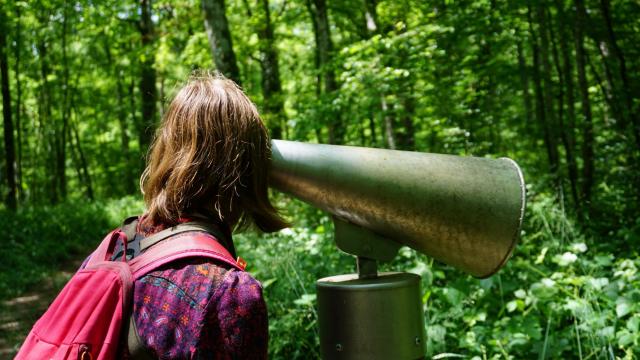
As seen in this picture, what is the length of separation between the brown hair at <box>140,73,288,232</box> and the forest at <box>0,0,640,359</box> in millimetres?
303

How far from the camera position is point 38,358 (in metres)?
1.07

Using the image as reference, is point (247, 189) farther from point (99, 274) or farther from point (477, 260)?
point (477, 260)

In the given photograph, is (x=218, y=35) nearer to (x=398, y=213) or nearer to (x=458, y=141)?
(x=458, y=141)

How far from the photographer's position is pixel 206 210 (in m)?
1.26

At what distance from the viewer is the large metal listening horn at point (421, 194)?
122 cm

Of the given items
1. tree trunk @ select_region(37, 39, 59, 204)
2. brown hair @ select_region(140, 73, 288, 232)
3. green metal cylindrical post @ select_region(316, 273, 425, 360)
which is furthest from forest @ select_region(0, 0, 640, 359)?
tree trunk @ select_region(37, 39, 59, 204)

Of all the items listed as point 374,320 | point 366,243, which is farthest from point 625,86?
point 374,320

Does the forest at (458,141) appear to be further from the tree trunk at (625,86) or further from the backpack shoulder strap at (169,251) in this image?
the backpack shoulder strap at (169,251)

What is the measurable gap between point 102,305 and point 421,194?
0.72 metres

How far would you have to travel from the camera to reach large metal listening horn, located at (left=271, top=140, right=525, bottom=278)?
122cm

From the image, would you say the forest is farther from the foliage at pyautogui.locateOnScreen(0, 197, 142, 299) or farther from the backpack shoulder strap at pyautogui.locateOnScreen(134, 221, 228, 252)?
the backpack shoulder strap at pyautogui.locateOnScreen(134, 221, 228, 252)

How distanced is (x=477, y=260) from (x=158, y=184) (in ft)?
2.53

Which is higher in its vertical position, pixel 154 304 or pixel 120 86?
pixel 120 86

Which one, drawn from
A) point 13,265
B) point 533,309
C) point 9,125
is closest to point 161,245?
point 533,309
